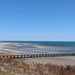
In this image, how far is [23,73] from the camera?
12.6 metres

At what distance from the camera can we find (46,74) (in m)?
12.4

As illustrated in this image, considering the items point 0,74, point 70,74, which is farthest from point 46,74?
point 0,74

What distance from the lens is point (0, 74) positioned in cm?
1087

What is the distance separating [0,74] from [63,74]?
5839 mm

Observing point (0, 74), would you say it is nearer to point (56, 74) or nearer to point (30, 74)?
point (30, 74)

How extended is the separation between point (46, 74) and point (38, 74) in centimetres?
74

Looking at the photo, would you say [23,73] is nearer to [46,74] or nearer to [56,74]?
[46,74]

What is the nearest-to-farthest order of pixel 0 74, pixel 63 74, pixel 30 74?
pixel 0 74 < pixel 30 74 < pixel 63 74

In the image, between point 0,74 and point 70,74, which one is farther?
point 70,74

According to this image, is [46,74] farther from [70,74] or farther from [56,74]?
[70,74]

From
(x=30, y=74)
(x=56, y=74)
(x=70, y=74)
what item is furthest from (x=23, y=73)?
(x=70, y=74)

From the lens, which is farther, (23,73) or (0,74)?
(23,73)

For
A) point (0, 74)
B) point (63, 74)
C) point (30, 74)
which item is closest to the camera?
point (0, 74)

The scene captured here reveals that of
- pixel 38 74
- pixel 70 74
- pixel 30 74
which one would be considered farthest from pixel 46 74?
pixel 70 74
